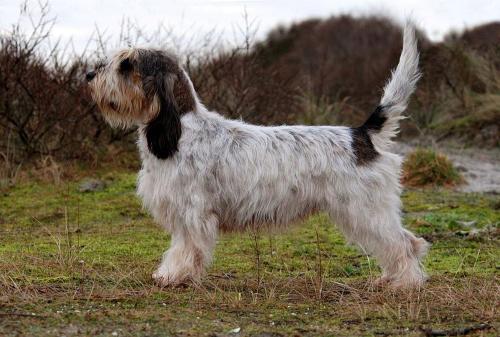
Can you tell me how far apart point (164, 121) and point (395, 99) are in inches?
75.4

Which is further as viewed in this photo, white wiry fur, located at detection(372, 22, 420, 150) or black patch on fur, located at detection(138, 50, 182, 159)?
white wiry fur, located at detection(372, 22, 420, 150)

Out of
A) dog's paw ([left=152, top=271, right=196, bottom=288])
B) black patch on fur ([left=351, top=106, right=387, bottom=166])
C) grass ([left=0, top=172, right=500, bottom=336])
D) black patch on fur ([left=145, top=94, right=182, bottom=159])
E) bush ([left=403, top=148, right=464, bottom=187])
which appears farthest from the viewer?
bush ([left=403, top=148, right=464, bottom=187])

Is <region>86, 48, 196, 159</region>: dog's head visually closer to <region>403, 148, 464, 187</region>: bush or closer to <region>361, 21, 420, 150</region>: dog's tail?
<region>361, 21, 420, 150</region>: dog's tail

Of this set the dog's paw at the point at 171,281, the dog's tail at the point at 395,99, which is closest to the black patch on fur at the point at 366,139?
the dog's tail at the point at 395,99

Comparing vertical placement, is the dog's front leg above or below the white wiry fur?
below

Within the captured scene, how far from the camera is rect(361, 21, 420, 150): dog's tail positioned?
22.6ft

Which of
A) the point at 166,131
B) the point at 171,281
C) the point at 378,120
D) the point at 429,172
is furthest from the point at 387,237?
the point at 429,172

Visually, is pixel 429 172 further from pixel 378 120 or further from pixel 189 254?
pixel 189 254

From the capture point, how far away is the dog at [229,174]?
648cm

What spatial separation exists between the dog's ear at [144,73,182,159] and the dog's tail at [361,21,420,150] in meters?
1.57

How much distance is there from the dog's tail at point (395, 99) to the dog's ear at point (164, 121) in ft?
5.14

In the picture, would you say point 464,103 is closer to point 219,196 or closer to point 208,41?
point 208,41

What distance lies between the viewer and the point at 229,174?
6.56m

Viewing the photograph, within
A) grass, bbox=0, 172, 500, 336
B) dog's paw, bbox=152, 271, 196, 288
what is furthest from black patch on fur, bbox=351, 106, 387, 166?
dog's paw, bbox=152, 271, 196, 288
